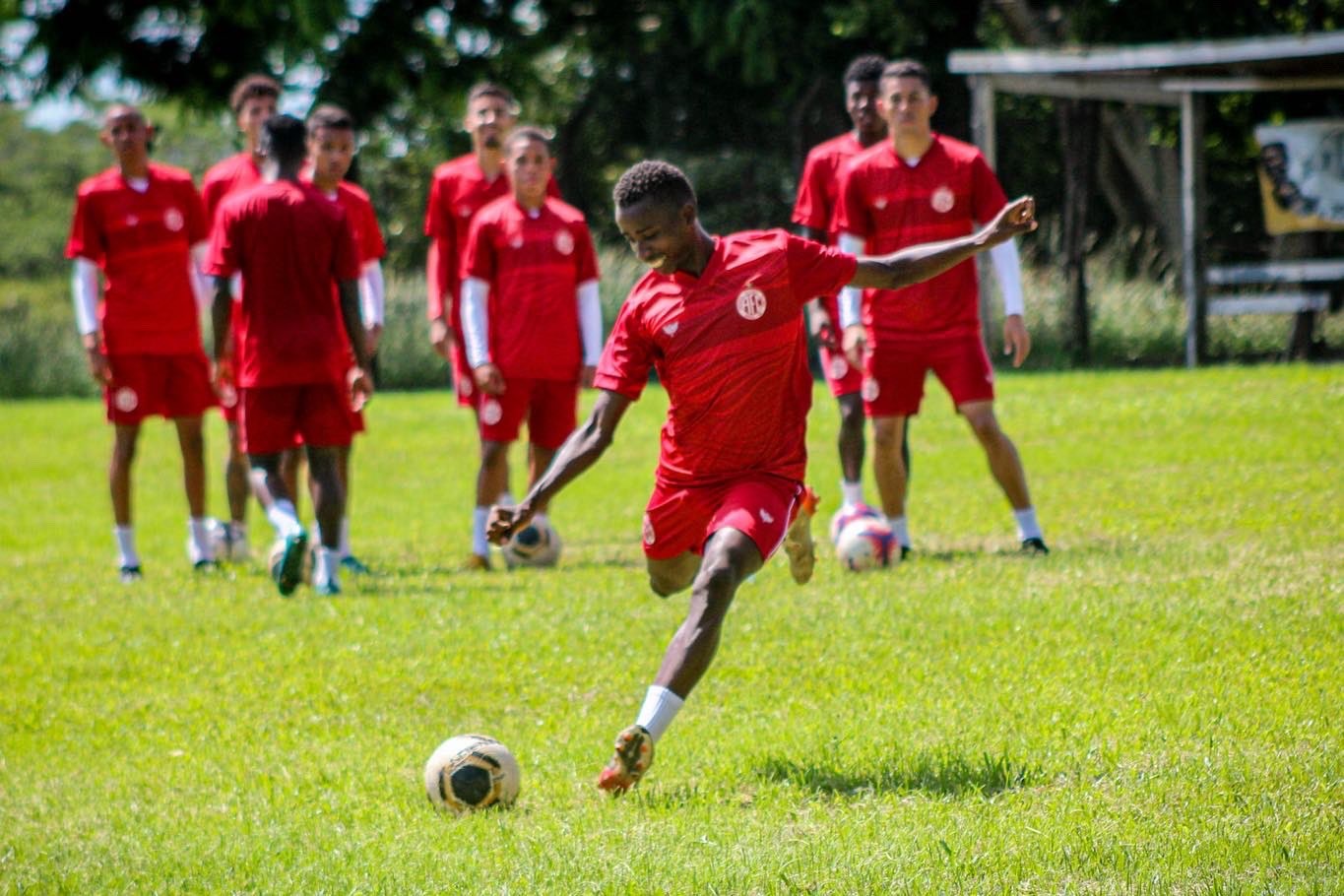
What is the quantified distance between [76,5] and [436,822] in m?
27.0

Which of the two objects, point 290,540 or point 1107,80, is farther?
point 1107,80

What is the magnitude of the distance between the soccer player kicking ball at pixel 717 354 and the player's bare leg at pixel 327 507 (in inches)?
163

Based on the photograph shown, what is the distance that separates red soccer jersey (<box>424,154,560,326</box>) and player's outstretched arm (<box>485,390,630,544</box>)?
5.57m

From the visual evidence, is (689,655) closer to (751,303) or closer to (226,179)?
(751,303)

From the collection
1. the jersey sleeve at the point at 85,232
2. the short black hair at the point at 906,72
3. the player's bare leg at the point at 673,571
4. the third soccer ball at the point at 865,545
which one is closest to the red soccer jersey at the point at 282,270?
the jersey sleeve at the point at 85,232

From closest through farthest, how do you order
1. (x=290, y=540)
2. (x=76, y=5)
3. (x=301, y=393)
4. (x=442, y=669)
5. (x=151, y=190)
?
1. (x=442, y=669)
2. (x=290, y=540)
3. (x=301, y=393)
4. (x=151, y=190)
5. (x=76, y=5)

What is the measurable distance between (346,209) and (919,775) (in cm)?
617

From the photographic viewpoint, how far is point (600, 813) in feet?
18.5

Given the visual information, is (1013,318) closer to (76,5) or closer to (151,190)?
(151,190)

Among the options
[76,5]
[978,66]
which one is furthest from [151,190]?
[76,5]

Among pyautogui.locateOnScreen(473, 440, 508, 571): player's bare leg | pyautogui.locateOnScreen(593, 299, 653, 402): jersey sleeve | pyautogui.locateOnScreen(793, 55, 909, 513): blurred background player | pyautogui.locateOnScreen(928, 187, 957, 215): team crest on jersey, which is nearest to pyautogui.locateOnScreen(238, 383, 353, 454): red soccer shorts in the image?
pyautogui.locateOnScreen(473, 440, 508, 571): player's bare leg

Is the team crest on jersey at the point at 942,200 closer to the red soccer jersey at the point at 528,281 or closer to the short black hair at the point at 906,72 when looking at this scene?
the short black hair at the point at 906,72

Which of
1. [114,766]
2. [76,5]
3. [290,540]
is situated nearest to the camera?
[114,766]

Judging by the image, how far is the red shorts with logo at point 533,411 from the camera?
10922mm
